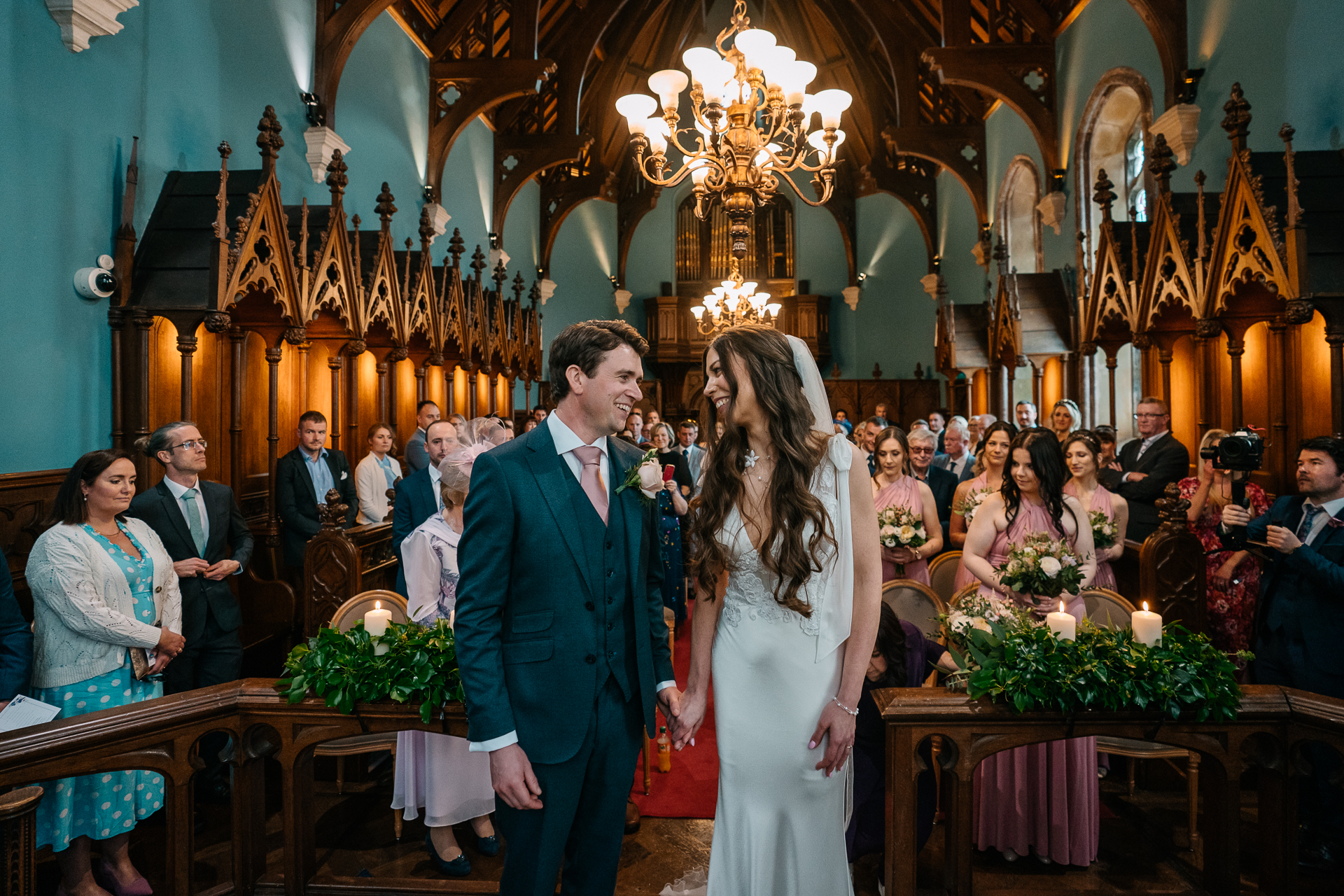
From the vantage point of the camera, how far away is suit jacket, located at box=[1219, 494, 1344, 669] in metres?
2.94

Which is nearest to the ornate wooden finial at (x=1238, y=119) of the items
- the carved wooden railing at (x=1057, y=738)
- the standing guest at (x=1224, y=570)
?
the standing guest at (x=1224, y=570)

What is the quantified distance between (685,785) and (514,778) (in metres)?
2.20

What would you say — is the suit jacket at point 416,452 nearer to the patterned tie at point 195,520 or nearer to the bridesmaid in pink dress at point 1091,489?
the patterned tie at point 195,520

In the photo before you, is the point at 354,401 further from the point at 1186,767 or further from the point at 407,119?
the point at 1186,767

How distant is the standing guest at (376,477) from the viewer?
613 cm

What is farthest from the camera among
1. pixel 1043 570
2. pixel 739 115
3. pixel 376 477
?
pixel 376 477

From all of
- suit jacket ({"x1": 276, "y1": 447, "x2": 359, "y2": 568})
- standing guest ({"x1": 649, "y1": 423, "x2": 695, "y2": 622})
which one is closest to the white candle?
standing guest ({"x1": 649, "y1": 423, "x2": 695, "y2": 622})

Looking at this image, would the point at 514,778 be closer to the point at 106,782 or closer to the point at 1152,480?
the point at 106,782

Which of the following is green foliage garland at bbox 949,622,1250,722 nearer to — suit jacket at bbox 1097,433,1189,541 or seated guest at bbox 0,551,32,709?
seated guest at bbox 0,551,32,709

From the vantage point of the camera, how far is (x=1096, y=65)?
8.47 meters

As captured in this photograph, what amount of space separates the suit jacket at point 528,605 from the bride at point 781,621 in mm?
313

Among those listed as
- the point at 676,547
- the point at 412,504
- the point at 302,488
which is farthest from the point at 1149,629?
the point at 302,488

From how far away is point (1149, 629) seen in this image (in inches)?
84.5

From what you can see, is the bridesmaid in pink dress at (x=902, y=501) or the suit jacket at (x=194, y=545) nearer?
the suit jacket at (x=194, y=545)
